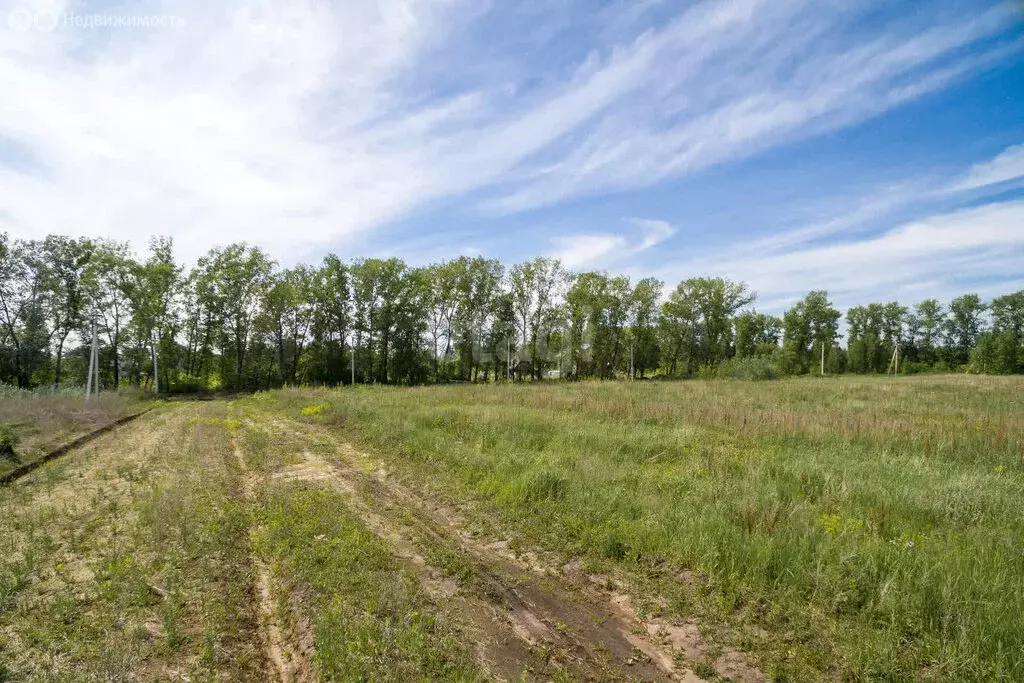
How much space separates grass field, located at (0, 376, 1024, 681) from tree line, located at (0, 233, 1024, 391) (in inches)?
1714

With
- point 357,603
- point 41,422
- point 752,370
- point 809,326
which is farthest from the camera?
point 809,326

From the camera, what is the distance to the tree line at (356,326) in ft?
140

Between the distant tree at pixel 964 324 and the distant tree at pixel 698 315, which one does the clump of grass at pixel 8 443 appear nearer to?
the distant tree at pixel 698 315

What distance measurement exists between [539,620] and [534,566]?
1.17m

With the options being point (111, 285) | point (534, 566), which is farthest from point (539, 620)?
point (111, 285)

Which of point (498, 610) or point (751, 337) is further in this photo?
point (751, 337)

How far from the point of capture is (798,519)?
6.16m

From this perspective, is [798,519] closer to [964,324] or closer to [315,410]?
[315,410]

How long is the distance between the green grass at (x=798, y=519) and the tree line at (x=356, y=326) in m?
44.7

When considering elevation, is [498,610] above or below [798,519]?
below

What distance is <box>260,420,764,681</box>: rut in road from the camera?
3984 millimetres

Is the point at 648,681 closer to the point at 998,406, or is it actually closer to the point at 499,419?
the point at 499,419

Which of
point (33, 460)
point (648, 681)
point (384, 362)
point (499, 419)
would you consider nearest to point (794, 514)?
point (648, 681)

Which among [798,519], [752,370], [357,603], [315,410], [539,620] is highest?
[752,370]
